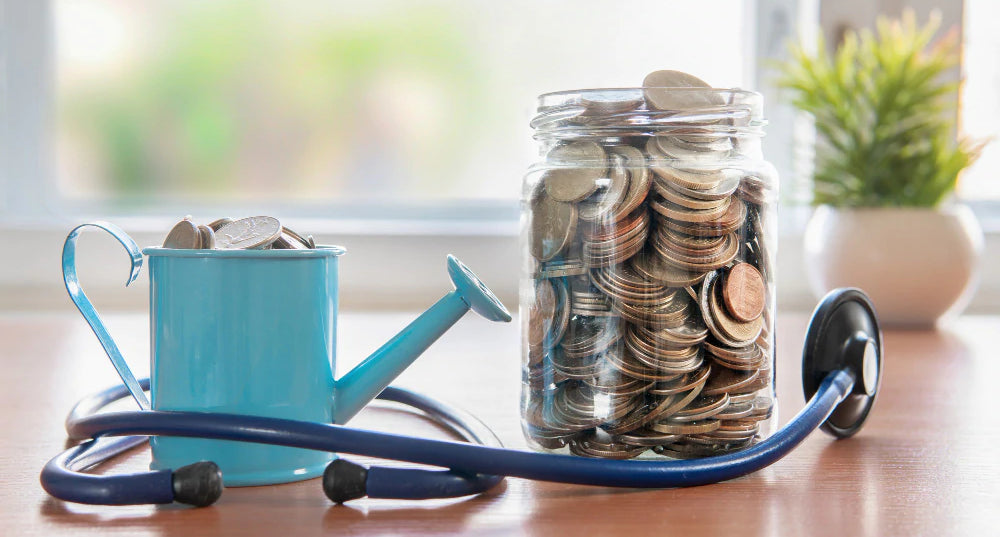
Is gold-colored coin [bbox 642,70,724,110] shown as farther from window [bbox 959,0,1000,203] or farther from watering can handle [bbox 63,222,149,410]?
window [bbox 959,0,1000,203]

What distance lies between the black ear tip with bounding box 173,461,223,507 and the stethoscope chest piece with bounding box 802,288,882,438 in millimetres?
386

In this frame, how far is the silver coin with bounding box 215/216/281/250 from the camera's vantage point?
49 centimetres

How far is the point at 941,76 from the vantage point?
1692mm

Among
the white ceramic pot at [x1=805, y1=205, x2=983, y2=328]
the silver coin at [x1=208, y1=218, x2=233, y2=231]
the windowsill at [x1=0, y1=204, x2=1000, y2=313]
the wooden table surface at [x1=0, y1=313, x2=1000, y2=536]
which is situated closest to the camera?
the wooden table surface at [x1=0, y1=313, x2=1000, y2=536]

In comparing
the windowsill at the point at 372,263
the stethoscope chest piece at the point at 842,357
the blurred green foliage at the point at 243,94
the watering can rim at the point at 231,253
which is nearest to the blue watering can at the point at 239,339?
the watering can rim at the point at 231,253

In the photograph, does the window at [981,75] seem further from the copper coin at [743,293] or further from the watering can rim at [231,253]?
the watering can rim at [231,253]

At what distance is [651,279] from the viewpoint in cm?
49

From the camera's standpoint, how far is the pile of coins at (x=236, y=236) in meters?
0.48

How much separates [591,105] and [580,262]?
9 cm

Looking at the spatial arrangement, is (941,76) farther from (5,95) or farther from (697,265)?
(5,95)

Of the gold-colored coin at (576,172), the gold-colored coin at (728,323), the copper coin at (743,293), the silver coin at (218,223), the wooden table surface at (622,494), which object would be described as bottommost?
the wooden table surface at (622,494)

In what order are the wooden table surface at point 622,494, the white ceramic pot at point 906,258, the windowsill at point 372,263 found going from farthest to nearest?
the windowsill at point 372,263, the white ceramic pot at point 906,258, the wooden table surface at point 622,494

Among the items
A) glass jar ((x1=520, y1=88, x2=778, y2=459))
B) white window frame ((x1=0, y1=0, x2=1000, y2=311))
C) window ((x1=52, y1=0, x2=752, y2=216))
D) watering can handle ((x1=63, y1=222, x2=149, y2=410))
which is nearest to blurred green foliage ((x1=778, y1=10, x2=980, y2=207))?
white window frame ((x1=0, y1=0, x2=1000, y2=311))

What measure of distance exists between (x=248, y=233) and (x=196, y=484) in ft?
0.48
